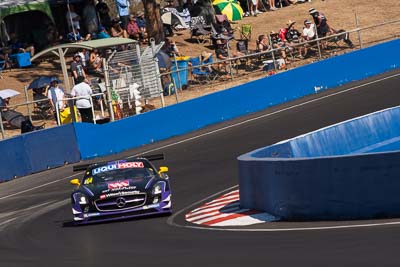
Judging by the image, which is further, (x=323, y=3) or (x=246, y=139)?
(x=323, y=3)

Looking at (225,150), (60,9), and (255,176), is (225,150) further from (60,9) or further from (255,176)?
(60,9)

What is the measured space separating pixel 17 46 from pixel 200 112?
37.7ft

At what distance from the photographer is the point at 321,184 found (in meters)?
14.4

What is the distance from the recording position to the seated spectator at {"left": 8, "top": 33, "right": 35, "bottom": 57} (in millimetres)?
40250

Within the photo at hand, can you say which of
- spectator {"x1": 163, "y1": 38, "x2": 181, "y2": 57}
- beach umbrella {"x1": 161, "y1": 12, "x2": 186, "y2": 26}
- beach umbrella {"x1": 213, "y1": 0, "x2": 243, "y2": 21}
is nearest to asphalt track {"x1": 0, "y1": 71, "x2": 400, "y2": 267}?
spectator {"x1": 163, "y1": 38, "x2": 181, "y2": 57}

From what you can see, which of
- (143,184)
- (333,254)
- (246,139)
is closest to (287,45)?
(246,139)

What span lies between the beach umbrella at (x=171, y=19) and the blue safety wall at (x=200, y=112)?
1071 cm

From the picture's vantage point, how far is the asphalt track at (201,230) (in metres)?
11.8

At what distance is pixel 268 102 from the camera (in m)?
33.6

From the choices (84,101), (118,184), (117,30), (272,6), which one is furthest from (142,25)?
(118,184)

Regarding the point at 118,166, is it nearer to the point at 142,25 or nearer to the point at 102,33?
the point at 102,33

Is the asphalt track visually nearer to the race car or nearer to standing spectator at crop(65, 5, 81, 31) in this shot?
the race car

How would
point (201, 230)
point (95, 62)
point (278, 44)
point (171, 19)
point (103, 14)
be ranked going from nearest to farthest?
point (201, 230) < point (95, 62) < point (278, 44) < point (103, 14) < point (171, 19)

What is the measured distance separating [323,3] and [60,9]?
12799mm
